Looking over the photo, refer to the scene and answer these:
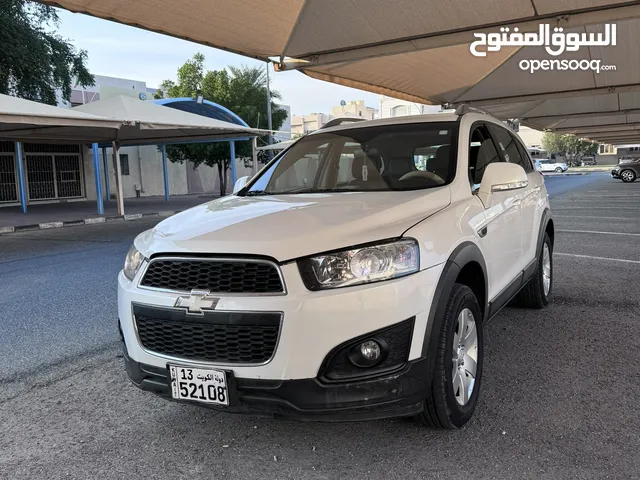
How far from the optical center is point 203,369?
8.34 feet

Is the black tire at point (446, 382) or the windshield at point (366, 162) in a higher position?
the windshield at point (366, 162)

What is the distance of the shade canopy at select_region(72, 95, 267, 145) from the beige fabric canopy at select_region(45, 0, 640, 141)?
22.7 feet

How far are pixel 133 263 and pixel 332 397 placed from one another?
53.6 inches

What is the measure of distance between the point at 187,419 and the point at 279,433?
58cm

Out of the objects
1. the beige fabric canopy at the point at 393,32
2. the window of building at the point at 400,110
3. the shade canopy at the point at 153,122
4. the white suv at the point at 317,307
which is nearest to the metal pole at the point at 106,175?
the shade canopy at the point at 153,122

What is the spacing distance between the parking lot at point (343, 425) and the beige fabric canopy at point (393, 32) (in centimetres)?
420

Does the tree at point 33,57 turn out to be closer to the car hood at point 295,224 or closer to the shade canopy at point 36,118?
the shade canopy at point 36,118

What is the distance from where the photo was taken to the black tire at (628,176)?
3141 cm

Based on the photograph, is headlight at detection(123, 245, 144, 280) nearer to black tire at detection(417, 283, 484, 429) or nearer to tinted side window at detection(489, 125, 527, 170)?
black tire at detection(417, 283, 484, 429)

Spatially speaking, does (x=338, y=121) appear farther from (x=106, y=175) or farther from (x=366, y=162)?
(x=106, y=175)

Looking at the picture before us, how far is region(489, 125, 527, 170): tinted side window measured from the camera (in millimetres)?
4586

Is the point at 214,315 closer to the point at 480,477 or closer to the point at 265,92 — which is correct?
the point at 480,477

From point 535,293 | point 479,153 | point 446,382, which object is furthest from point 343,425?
point 535,293

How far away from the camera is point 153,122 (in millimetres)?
16203
